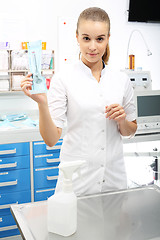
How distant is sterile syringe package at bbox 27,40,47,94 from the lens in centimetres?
93

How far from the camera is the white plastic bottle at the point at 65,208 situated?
86 centimetres

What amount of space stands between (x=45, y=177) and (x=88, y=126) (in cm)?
166

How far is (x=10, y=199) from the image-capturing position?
2736 mm

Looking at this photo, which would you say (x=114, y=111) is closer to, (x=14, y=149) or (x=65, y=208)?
(x=65, y=208)

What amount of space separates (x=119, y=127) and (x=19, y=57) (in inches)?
80.6

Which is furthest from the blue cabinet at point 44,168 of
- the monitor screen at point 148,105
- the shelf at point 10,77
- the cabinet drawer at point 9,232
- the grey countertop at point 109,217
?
the grey countertop at point 109,217

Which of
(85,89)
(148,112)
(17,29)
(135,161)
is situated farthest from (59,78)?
(17,29)

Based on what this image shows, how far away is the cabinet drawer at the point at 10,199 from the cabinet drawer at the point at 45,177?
0.39 ft

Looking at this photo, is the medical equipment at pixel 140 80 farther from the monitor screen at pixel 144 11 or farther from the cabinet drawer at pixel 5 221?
the cabinet drawer at pixel 5 221

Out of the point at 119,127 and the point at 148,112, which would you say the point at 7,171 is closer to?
the point at 148,112

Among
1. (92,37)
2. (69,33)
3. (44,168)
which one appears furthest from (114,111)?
(69,33)

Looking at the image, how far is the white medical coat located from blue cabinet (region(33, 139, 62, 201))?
148 centimetres

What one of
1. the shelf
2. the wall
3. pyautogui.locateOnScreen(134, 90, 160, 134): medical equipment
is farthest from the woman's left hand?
the wall

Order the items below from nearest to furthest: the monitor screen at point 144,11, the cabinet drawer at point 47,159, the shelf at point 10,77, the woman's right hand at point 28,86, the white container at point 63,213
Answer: the white container at point 63,213
the woman's right hand at point 28,86
the cabinet drawer at point 47,159
the shelf at point 10,77
the monitor screen at point 144,11
